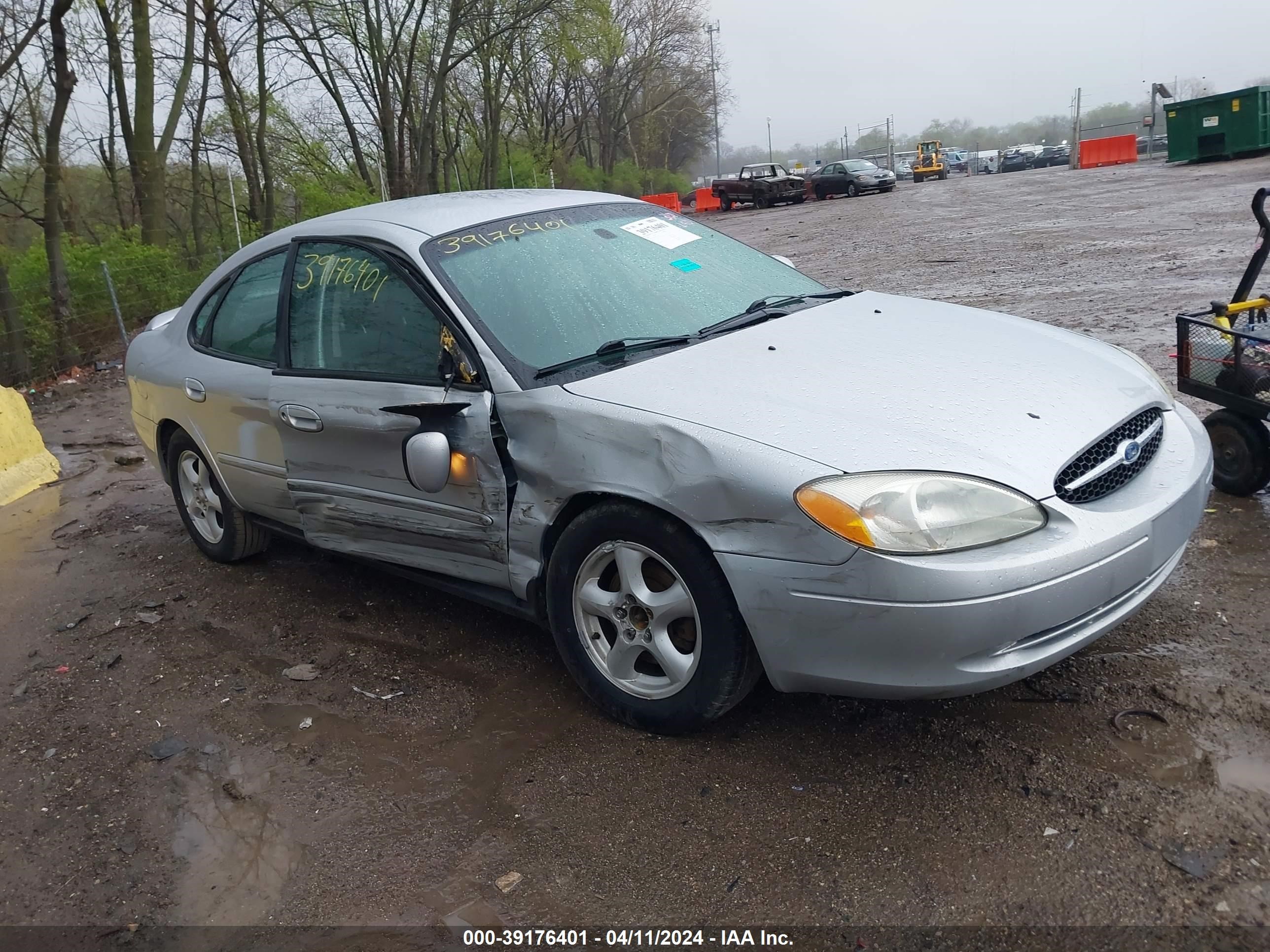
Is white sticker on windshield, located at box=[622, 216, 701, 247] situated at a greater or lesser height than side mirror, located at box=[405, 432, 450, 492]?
greater

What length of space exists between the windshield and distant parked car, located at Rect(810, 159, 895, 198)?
34.5m

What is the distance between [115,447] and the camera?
876cm

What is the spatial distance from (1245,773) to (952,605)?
935 millimetres

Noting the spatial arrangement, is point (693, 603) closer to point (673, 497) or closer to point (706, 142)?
point (673, 497)

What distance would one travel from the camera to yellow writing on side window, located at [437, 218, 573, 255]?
151 inches

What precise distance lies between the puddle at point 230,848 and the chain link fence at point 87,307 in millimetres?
10285

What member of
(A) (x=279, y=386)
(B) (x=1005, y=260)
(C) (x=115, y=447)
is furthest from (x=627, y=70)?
(A) (x=279, y=386)

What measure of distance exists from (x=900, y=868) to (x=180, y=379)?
3.91 metres

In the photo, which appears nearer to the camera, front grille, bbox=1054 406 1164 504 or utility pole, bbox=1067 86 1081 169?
front grille, bbox=1054 406 1164 504

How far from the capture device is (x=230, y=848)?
2.98 metres

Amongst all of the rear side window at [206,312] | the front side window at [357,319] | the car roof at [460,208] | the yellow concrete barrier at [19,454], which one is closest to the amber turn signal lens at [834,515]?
the front side window at [357,319]

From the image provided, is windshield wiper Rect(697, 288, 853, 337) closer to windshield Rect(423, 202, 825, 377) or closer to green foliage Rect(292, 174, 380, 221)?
windshield Rect(423, 202, 825, 377)

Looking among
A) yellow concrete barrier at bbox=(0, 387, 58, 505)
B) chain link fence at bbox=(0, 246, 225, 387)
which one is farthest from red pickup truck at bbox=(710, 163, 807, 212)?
yellow concrete barrier at bbox=(0, 387, 58, 505)

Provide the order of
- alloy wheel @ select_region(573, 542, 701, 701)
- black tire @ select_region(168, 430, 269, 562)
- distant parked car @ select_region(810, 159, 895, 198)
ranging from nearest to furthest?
alloy wheel @ select_region(573, 542, 701, 701), black tire @ select_region(168, 430, 269, 562), distant parked car @ select_region(810, 159, 895, 198)
